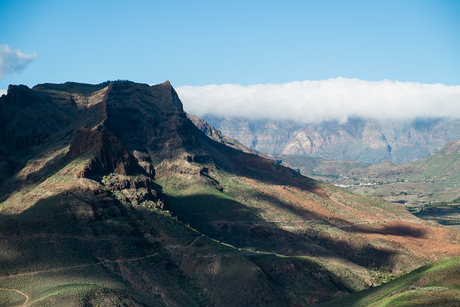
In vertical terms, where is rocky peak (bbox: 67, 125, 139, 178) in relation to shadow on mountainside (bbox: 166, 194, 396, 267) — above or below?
above

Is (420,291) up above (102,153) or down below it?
below

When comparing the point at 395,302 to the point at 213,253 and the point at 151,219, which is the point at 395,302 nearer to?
the point at 213,253

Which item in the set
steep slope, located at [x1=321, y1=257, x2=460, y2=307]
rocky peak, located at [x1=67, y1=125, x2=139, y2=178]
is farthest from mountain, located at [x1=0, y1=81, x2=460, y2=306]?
steep slope, located at [x1=321, y1=257, x2=460, y2=307]

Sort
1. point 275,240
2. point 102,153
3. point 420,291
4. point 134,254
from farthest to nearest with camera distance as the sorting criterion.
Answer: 1. point 275,240
2. point 102,153
3. point 134,254
4. point 420,291

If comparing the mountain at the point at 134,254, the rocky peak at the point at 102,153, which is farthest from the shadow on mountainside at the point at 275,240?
the rocky peak at the point at 102,153

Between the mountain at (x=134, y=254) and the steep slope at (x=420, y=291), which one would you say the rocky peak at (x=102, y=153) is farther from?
the steep slope at (x=420, y=291)

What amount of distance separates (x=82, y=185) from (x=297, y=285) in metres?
68.7

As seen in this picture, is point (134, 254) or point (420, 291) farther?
point (134, 254)

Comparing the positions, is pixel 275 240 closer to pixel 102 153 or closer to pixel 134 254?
pixel 134 254

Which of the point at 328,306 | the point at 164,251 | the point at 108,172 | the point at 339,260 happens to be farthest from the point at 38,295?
the point at 339,260

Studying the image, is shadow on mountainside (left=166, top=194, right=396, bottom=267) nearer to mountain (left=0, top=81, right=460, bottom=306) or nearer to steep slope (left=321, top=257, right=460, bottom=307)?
mountain (left=0, top=81, right=460, bottom=306)

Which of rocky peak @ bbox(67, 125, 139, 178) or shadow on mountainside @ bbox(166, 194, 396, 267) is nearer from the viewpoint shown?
rocky peak @ bbox(67, 125, 139, 178)

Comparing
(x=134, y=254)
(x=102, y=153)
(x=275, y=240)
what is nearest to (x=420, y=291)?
(x=134, y=254)

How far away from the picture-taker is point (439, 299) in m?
82.2
